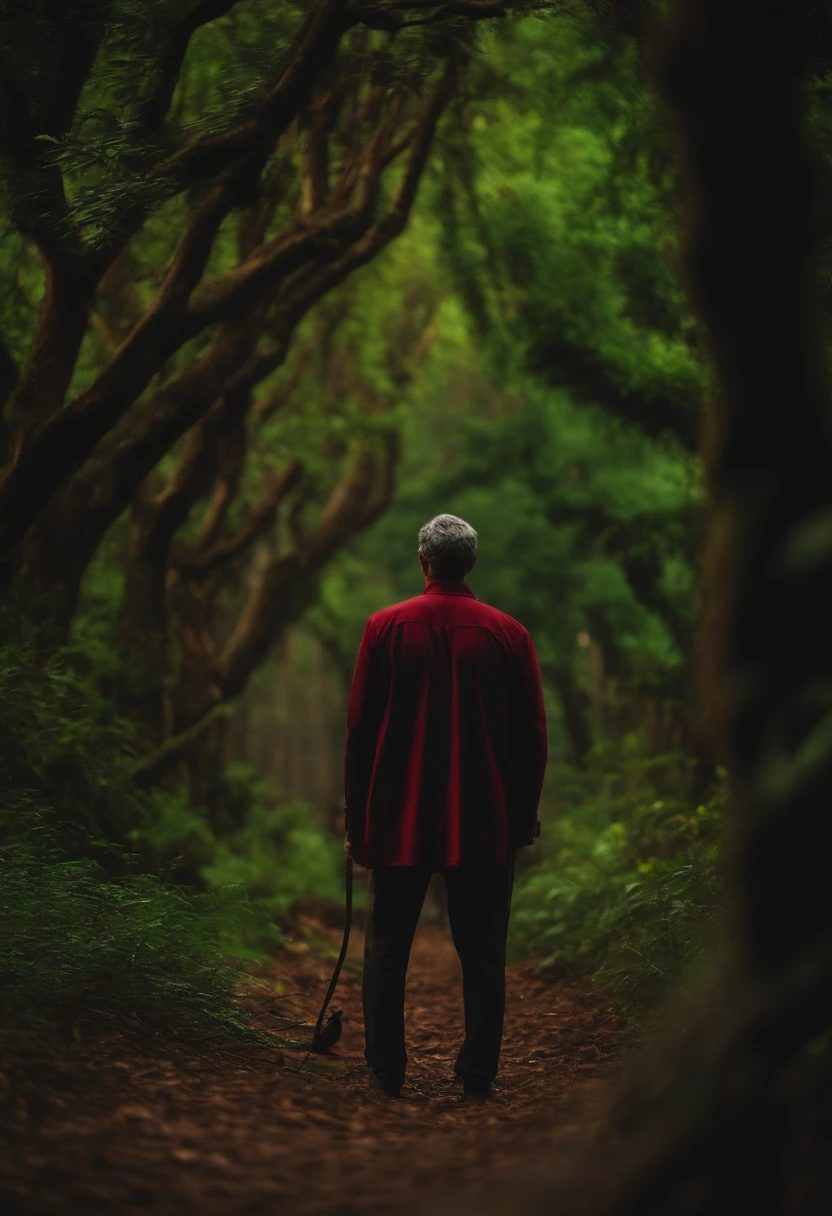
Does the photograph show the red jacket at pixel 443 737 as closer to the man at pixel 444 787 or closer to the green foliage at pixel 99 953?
the man at pixel 444 787

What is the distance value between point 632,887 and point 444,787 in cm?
278

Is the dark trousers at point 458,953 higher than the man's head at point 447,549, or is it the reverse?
the man's head at point 447,549

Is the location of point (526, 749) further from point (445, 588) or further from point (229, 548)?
point (229, 548)

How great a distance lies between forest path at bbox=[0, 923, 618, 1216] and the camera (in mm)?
2844

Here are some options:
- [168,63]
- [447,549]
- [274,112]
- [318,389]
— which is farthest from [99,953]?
[318,389]

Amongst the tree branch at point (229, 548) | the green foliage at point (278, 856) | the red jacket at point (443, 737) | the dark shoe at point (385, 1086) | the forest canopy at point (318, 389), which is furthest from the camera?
the tree branch at point (229, 548)

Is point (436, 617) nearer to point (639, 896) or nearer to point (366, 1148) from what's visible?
point (366, 1148)

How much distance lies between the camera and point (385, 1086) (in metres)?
4.62

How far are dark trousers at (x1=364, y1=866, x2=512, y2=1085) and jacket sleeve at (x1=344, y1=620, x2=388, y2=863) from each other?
28 centimetres

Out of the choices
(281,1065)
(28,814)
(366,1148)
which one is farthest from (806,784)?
(28,814)

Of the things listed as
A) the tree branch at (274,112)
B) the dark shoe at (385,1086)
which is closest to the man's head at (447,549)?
the dark shoe at (385,1086)

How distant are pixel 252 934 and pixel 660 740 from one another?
566 centimetres

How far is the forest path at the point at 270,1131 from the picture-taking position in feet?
9.33

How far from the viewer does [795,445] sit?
9.49 feet
